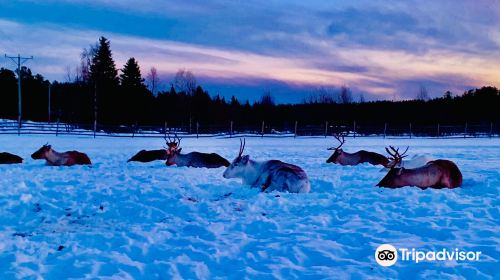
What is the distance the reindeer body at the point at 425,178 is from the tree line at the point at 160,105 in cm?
3788

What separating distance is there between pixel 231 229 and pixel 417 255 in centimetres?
225

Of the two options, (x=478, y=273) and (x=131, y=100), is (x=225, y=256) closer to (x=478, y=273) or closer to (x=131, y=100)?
(x=478, y=273)

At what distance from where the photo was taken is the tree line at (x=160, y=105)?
50750mm

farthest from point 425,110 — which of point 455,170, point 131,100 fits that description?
point 455,170

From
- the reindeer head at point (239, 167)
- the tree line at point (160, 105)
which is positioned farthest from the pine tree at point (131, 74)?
the reindeer head at point (239, 167)

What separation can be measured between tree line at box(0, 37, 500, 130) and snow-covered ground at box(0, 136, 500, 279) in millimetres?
37587

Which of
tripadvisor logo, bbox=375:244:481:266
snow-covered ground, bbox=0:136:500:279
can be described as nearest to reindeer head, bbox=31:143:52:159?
snow-covered ground, bbox=0:136:500:279

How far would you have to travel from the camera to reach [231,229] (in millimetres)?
5652

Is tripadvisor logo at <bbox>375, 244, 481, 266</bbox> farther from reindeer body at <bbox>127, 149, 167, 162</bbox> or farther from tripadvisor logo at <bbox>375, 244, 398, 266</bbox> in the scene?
reindeer body at <bbox>127, 149, 167, 162</bbox>

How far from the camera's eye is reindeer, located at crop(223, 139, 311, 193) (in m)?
8.52

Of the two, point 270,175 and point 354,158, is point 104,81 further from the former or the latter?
point 270,175

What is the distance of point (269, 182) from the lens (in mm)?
8906

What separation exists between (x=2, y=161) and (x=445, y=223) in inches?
502

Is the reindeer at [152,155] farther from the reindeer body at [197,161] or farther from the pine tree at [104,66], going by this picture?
the pine tree at [104,66]
